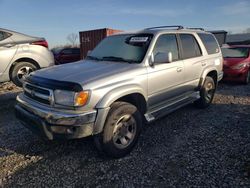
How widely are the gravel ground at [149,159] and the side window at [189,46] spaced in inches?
56.4

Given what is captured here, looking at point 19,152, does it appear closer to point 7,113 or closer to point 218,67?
point 7,113

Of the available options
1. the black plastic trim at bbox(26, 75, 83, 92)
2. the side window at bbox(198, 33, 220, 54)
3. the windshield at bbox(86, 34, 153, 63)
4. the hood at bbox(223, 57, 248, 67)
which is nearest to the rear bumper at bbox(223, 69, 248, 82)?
the hood at bbox(223, 57, 248, 67)

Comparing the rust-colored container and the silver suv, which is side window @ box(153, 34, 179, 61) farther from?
the rust-colored container

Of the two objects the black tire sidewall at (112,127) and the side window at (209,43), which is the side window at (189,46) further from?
the black tire sidewall at (112,127)

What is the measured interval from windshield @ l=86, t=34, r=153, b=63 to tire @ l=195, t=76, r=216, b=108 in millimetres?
2125

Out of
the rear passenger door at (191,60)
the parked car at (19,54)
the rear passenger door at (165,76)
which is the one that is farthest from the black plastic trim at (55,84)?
the parked car at (19,54)

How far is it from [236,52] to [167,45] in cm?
614

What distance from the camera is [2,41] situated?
598 centimetres

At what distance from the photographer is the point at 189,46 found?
4.69 meters

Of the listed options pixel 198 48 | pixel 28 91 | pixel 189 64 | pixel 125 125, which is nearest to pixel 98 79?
pixel 125 125

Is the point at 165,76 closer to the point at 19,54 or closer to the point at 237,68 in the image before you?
the point at 19,54

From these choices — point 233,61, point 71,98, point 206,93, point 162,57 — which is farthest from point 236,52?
point 71,98

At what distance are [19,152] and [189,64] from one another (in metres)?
3.53

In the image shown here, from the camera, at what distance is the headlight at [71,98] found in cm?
276
